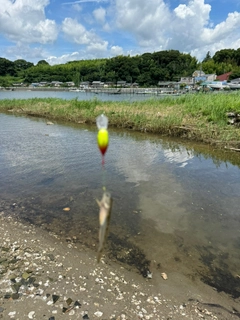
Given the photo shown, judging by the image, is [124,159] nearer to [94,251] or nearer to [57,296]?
[94,251]

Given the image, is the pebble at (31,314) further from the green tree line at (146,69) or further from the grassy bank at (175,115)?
the green tree line at (146,69)

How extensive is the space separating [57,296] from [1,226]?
8.29 feet

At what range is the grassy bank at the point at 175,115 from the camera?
13.6m

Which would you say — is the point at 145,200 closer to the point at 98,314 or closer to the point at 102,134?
the point at 98,314

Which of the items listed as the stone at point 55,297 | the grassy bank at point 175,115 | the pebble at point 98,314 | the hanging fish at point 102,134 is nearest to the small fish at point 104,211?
the hanging fish at point 102,134

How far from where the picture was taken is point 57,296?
3496 millimetres

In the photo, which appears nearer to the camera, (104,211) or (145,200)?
(104,211)

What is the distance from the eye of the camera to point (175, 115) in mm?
15539

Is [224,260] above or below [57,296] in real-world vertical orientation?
below

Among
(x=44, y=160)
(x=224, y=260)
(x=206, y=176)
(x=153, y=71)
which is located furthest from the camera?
(x=153, y=71)

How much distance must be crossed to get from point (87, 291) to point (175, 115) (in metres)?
13.3

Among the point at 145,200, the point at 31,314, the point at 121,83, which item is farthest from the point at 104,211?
the point at 121,83

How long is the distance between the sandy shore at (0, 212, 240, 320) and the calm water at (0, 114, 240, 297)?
37cm

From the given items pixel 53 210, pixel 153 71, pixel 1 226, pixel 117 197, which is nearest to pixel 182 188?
pixel 117 197
